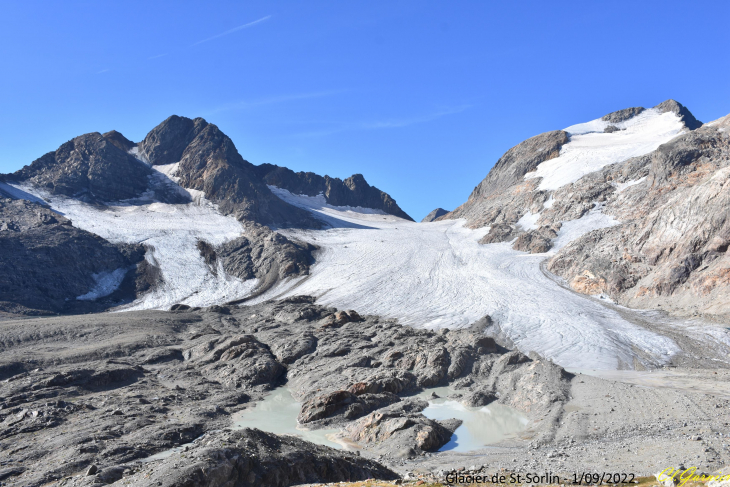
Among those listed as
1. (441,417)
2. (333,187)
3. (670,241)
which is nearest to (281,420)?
(441,417)

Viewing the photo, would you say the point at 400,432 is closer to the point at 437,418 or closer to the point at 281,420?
the point at 437,418

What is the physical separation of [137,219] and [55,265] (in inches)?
853

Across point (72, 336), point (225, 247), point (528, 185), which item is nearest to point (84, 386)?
point (72, 336)

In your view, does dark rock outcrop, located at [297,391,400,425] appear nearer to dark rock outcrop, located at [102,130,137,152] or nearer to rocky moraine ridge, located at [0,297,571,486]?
rocky moraine ridge, located at [0,297,571,486]

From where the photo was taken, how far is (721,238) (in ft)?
122

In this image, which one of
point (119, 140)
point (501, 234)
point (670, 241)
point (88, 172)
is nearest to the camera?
point (670, 241)

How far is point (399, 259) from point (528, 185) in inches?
1285

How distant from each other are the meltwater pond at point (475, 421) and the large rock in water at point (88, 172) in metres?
80.4

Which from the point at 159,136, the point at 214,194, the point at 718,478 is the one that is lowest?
the point at 718,478

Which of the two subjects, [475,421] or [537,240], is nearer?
[475,421]

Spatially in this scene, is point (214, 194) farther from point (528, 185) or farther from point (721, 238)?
point (721, 238)

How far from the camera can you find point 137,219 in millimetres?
78125

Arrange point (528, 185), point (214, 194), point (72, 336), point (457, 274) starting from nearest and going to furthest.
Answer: point (72, 336) → point (457, 274) → point (528, 185) → point (214, 194)

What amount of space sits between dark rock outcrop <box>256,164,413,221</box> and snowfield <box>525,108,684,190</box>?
48548mm
